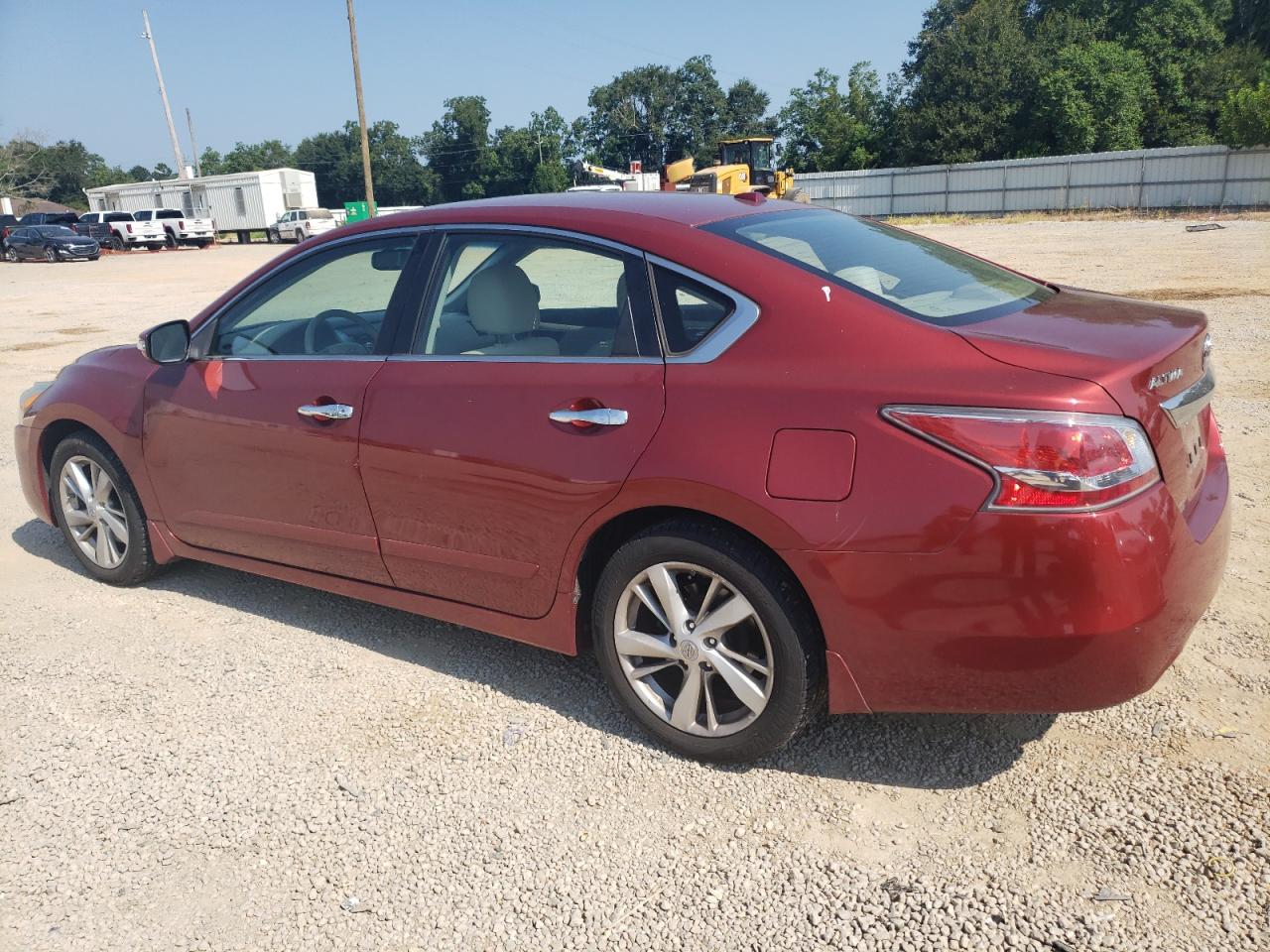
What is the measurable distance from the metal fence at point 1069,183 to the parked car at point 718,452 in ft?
114

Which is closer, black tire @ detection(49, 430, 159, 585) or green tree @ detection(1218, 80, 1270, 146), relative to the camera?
black tire @ detection(49, 430, 159, 585)

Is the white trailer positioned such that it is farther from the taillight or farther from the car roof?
the taillight

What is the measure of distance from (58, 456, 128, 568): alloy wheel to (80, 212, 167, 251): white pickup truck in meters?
44.8

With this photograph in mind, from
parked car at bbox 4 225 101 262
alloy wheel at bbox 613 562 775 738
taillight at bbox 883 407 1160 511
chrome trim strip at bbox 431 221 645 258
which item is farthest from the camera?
parked car at bbox 4 225 101 262

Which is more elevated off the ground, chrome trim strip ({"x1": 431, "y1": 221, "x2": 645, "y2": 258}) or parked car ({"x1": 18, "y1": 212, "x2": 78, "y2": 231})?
chrome trim strip ({"x1": 431, "y1": 221, "x2": 645, "y2": 258})

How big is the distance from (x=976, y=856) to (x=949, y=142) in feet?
180

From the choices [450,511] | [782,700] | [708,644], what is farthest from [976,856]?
[450,511]

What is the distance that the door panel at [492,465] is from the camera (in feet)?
9.88

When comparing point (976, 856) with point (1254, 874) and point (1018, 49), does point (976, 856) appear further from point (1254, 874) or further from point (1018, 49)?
point (1018, 49)

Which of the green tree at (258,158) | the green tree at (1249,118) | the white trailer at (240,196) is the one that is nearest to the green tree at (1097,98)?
the green tree at (1249,118)

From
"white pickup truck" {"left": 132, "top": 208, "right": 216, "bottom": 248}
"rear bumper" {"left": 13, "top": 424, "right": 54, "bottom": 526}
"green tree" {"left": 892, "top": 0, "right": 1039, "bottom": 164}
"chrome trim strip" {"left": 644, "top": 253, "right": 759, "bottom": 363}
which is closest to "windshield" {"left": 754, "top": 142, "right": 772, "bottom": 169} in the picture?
"green tree" {"left": 892, "top": 0, "right": 1039, "bottom": 164}

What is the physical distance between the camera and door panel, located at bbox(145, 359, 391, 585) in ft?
12.0

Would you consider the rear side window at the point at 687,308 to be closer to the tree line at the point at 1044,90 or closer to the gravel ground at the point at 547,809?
the gravel ground at the point at 547,809

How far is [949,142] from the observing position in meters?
52.2
